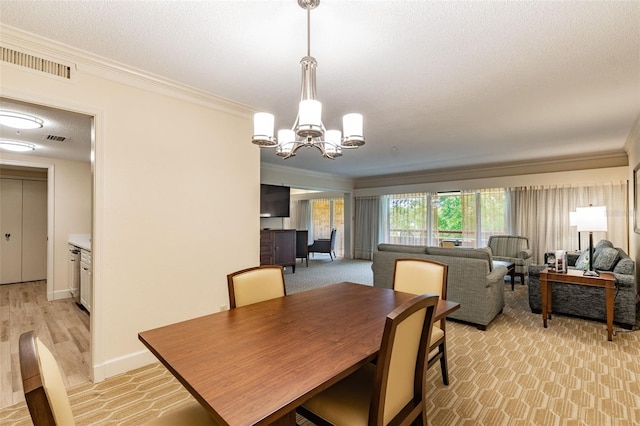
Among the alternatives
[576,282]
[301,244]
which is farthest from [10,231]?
[576,282]

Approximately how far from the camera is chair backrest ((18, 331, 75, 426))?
0.69m

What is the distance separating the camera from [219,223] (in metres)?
2.99

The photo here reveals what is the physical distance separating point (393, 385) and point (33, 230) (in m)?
7.59

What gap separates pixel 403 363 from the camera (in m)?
1.26

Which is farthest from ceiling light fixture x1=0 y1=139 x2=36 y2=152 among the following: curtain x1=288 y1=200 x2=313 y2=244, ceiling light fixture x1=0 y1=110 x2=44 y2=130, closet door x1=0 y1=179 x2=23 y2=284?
curtain x1=288 y1=200 x2=313 y2=244

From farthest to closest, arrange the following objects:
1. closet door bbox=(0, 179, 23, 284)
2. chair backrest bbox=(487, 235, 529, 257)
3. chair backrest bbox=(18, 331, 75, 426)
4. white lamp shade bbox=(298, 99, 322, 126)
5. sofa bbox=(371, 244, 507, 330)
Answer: chair backrest bbox=(487, 235, 529, 257), closet door bbox=(0, 179, 23, 284), sofa bbox=(371, 244, 507, 330), white lamp shade bbox=(298, 99, 322, 126), chair backrest bbox=(18, 331, 75, 426)

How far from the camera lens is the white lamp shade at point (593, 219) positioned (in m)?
3.33

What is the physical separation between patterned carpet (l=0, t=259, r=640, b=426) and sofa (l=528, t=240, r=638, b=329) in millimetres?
256

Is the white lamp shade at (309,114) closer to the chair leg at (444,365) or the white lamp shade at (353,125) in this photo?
the white lamp shade at (353,125)

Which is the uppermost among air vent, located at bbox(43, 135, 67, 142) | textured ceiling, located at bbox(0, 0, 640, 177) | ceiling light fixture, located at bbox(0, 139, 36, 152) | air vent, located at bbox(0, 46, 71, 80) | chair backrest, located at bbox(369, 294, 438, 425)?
textured ceiling, located at bbox(0, 0, 640, 177)

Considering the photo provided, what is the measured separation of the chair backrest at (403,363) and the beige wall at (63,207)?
18.4ft

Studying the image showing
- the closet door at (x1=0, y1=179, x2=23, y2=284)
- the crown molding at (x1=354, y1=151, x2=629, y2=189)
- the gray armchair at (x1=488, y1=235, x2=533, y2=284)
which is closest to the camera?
the crown molding at (x1=354, y1=151, x2=629, y2=189)

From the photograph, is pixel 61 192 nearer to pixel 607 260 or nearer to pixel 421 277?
pixel 421 277

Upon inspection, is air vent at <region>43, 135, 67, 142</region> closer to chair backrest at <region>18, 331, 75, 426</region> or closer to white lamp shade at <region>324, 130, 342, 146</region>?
white lamp shade at <region>324, 130, 342, 146</region>
